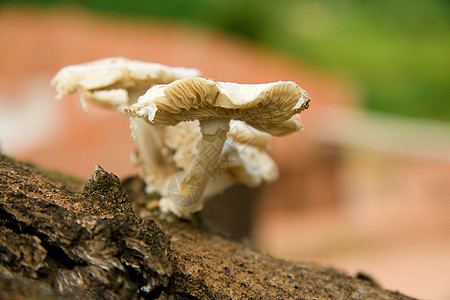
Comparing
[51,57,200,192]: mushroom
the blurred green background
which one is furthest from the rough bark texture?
the blurred green background

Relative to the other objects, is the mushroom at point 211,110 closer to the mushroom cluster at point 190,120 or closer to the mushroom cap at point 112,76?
the mushroom cluster at point 190,120

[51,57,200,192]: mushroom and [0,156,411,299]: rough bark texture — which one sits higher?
[51,57,200,192]: mushroom

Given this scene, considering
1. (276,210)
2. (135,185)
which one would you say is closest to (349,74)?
(276,210)

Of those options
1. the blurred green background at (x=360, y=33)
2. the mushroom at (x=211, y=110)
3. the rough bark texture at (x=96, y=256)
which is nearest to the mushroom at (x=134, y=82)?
the mushroom at (x=211, y=110)

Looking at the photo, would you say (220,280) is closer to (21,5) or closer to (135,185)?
(135,185)

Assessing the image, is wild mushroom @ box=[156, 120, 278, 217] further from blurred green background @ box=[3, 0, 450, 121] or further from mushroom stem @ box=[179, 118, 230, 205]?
blurred green background @ box=[3, 0, 450, 121]

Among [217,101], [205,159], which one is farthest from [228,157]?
[217,101]

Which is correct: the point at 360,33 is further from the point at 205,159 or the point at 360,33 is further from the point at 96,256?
the point at 96,256

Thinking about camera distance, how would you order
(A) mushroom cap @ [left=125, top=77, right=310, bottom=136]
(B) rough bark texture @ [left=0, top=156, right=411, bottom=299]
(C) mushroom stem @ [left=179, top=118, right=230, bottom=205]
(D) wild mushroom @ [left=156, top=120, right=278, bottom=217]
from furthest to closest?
(D) wild mushroom @ [left=156, top=120, right=278, bottom=217]
(C) mushroom stem @ [left=179, top=118, right=230, bottom=205]
(A) mushroom cap @ [left=125, top=77, right=310, bottom=136]
(B) rough bark texture @ [left=0, top=156, right=411, bottom=299]
